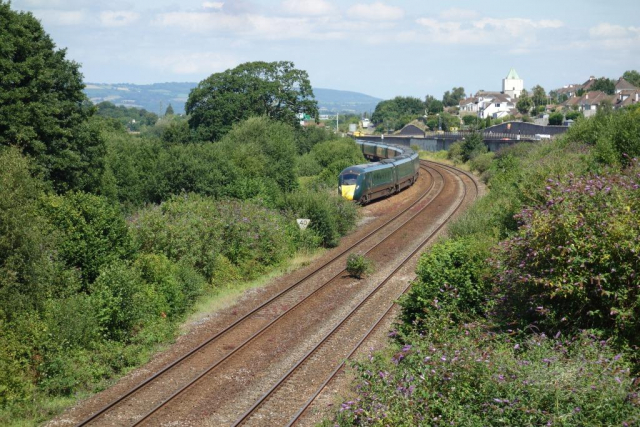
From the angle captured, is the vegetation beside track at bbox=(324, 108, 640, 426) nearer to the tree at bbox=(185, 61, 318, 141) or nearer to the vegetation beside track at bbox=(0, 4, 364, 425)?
the vegetation beside track at bbox=(0, 4, 364, 425)

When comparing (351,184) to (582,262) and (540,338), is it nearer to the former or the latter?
(582,262)

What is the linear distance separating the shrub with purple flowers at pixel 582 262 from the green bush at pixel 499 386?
635 mm

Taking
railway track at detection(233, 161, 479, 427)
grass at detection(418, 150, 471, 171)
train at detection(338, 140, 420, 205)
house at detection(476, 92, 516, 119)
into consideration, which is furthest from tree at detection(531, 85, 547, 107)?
railway track at detection(233, 161, 479, 427)

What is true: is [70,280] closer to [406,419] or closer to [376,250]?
[406,419]

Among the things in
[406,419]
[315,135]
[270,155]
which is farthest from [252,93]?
[406,419]

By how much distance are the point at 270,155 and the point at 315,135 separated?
3287 cm

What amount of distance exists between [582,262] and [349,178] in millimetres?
26479

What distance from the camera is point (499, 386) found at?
9.40 m

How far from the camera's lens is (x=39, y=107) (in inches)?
942

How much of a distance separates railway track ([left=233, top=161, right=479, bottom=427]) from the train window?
17.5m

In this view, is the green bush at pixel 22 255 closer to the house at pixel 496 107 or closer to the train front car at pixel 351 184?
the train front car at pixel 351 184

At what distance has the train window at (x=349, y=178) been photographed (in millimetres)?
37031

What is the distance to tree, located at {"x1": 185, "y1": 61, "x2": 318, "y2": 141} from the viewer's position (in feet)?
203

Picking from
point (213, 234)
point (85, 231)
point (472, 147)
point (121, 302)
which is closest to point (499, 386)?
point (121, 302)
